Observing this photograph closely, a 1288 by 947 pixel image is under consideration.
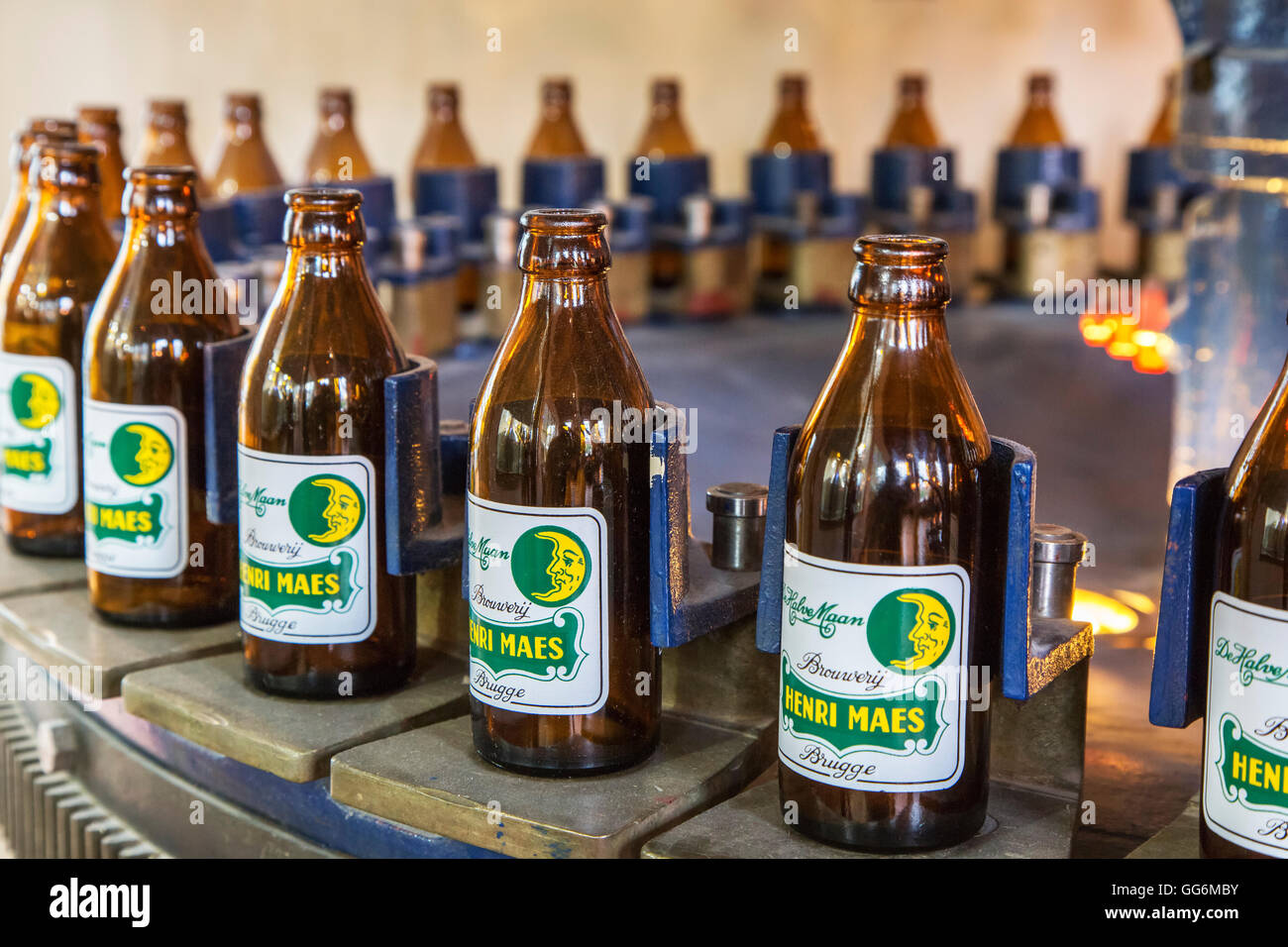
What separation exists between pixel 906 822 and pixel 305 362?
1.44 feet

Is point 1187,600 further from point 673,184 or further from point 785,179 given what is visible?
point 785,179

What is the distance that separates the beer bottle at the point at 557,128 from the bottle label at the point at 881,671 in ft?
5.91

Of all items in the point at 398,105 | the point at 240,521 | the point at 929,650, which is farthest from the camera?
the point at 398,105

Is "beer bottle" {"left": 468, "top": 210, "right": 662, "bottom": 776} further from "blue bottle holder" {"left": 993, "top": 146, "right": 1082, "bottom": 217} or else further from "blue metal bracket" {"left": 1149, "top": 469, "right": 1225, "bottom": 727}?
"blue bottle holder" {"left": 993, "top": 146, "right": 1082, "bottom": 217}

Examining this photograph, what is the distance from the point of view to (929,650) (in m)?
0.73

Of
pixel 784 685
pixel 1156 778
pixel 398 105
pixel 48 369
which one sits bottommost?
pixel 1156 778

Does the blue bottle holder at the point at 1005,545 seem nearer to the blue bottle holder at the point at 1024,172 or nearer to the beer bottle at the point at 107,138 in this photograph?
the beer bottle at the point at 107,138

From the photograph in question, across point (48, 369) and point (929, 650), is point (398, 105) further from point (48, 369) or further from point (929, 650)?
point (929, 650)

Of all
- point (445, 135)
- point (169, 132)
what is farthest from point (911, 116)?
point (169, 132)

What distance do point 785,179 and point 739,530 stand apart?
1.61 metres

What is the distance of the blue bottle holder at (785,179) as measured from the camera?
2.45 meters

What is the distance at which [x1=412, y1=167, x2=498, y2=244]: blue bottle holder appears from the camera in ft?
7.00

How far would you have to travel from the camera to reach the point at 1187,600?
73 cm
